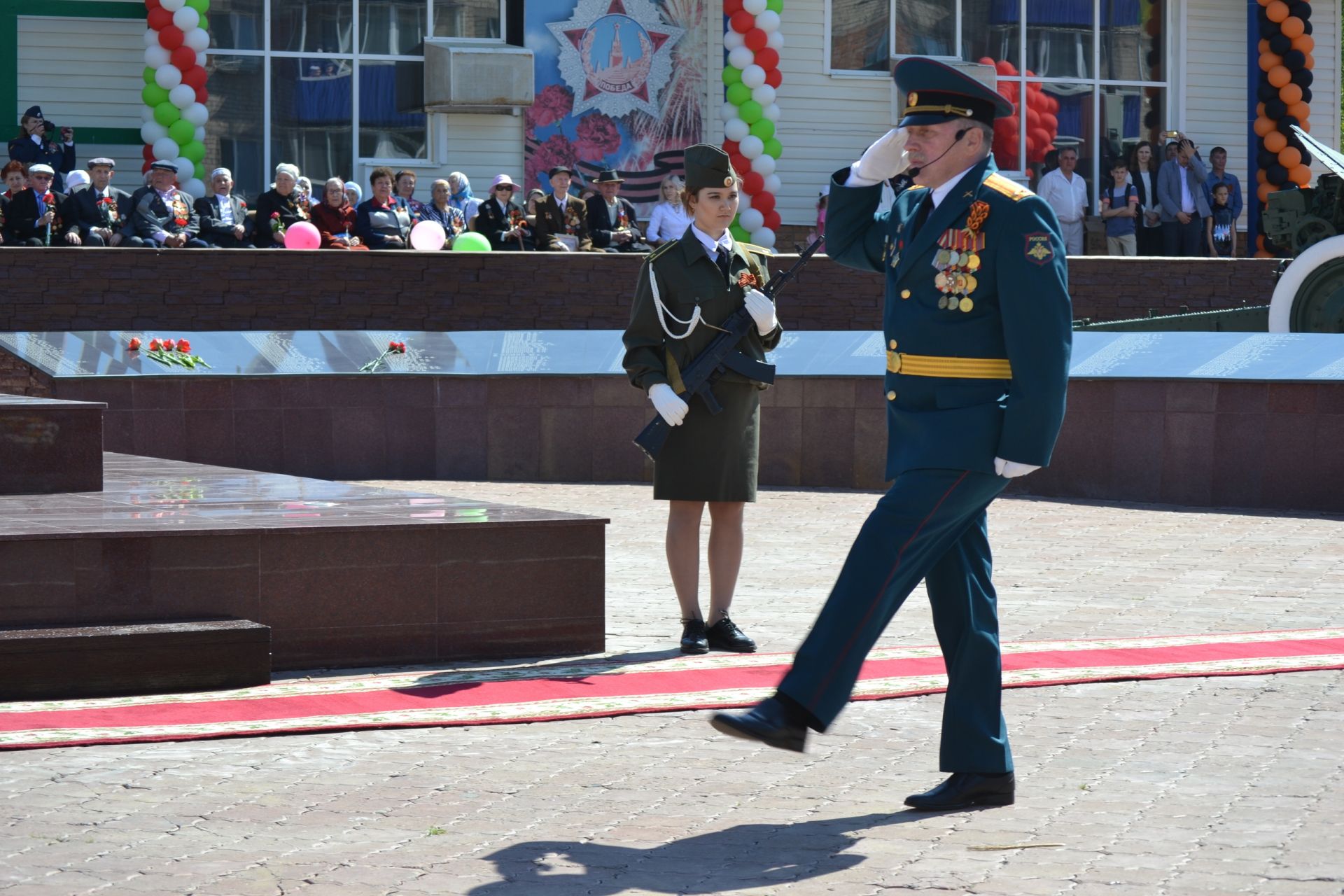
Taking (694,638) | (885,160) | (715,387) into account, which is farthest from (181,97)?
(885,160)

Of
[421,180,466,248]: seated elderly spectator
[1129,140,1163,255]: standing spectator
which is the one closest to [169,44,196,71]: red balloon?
[421,180,466,248]: seated elderly spectator

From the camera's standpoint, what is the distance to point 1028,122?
83.7ft

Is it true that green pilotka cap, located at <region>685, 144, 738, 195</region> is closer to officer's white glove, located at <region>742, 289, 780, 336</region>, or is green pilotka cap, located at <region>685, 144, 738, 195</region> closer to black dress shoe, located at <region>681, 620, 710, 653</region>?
officer's white glove, located at <region>742, 289, 780, 336</region>

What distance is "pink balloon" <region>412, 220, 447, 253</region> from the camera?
57.8ft

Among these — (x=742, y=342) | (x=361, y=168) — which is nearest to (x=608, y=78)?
(x=361, y=168)

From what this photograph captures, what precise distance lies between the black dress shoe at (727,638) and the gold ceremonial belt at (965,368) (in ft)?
8.65

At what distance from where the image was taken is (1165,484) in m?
13.2

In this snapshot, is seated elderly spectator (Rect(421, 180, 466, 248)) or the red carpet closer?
the red carpet

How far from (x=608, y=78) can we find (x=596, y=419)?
10.1 m

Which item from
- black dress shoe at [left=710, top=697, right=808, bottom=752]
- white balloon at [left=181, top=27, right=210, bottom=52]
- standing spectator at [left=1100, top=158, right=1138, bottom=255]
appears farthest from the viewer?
standing spectator at [left=1100, top=158, right=1138, bottom=255]

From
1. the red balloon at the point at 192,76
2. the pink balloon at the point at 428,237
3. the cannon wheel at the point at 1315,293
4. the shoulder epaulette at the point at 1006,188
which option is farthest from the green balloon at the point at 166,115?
the shoulder epaulette at the point at 1006,188

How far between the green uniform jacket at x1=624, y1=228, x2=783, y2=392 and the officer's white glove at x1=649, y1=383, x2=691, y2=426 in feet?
0.28

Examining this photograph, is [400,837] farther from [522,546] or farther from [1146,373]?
[1146,373]

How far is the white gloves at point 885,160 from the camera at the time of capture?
5.06 metres
